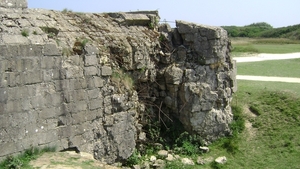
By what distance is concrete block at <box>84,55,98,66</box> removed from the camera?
979cm

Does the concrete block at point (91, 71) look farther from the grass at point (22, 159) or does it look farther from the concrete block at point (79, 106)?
the grass at point (22, 159)

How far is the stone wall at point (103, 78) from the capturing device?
27.6 ft

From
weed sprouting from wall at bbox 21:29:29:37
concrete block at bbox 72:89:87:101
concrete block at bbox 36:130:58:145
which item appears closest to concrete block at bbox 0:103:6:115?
concrete block at bbox 36:130:58:145

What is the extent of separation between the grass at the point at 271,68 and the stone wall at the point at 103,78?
7.16 metres

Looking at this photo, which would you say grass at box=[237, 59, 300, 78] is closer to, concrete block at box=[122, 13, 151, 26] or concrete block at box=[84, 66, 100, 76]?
concrete block at box=[122, 13, 151, 26]

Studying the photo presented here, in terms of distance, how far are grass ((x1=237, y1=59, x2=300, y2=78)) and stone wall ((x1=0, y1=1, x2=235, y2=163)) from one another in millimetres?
7155

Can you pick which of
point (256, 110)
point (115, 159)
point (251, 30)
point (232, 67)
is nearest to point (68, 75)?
point (115, 159)

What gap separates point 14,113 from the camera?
27.0ft

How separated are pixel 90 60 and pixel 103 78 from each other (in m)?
0.62

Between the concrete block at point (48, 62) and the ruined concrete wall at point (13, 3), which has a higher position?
the ruined concrete wall at point (13, 3)

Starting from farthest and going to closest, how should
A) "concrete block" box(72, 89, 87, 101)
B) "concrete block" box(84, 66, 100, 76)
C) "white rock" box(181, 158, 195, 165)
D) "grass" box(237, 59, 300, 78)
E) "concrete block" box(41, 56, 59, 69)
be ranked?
1. "grass" box(237, 59, 300, 78)
2. "white rock" box(181, 158, 195, 165)
3. "concrete block" box(84, 66, 100, 76)
4. "concrete block" box(72, 89, 87, 101)
5. "concrete block" box(41, 56, 59, 69)

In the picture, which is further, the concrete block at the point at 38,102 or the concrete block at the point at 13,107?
the concrete block at the point at 38,102

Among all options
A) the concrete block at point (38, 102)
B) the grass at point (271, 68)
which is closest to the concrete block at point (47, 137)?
the concrete block at point (38, 102)

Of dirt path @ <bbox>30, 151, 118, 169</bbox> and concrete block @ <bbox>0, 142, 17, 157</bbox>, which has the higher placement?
concrete block @ <bbox>0, 142, 17, 157</bbox>
